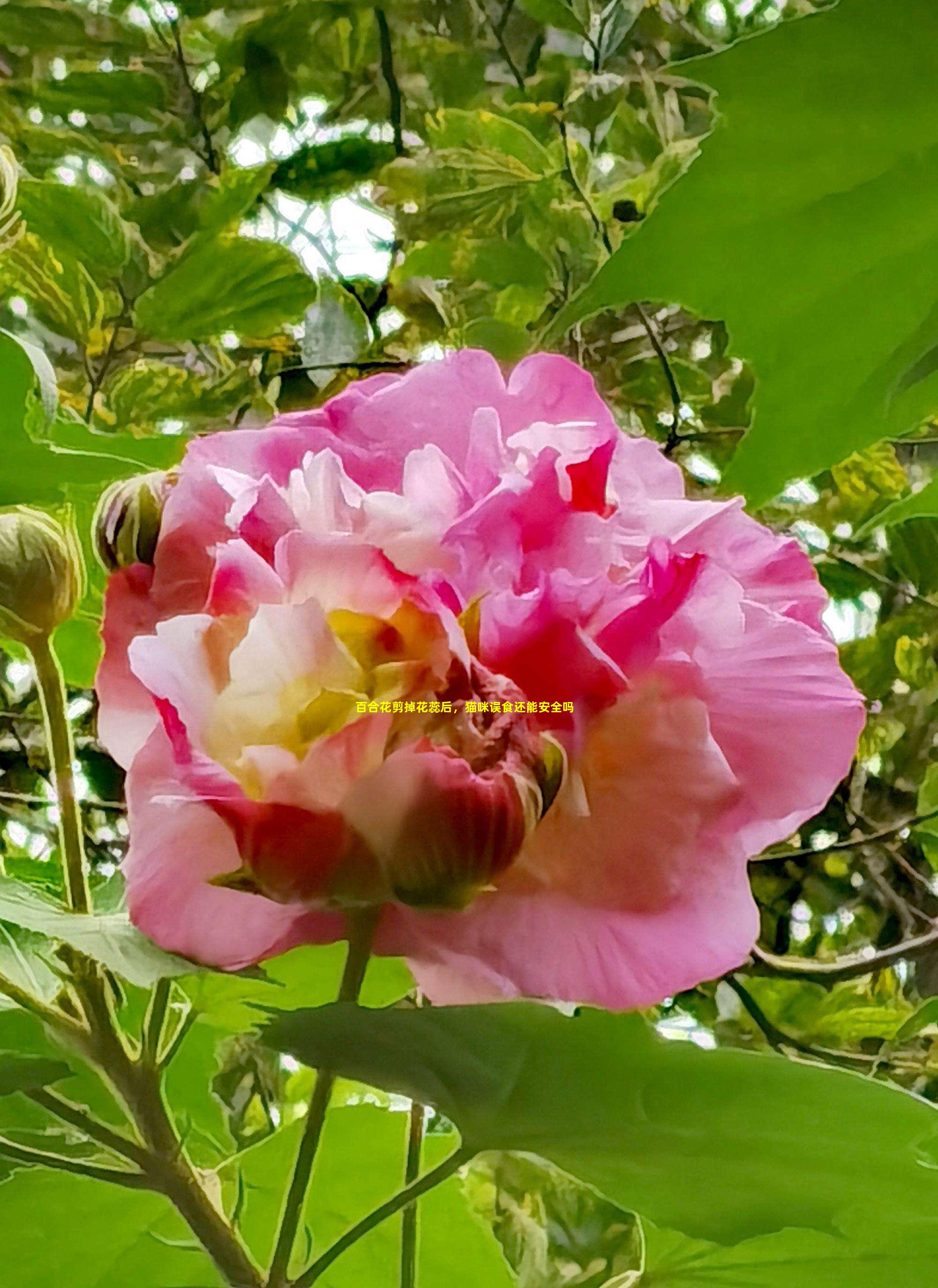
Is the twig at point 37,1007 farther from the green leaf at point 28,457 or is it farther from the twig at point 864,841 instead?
the twig at point 864,841

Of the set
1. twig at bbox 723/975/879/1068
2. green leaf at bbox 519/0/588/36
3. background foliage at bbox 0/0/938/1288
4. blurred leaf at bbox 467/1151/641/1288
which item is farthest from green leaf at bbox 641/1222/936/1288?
green leaf at bbox 519/0/588/36

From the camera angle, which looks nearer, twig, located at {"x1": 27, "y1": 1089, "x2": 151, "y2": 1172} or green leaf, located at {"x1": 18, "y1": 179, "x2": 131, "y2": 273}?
twig, located at {"x1": 27, "y1": 1089, "x2": 151, "y2": 1172}

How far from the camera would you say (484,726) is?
0.12 meters

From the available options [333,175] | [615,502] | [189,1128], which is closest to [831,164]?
[615,502]

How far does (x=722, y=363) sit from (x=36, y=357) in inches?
17.2

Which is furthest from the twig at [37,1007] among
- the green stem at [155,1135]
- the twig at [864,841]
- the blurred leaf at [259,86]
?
the blurred leaf at [259,86]

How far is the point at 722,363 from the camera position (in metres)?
0.55

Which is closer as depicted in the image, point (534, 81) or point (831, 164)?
point (831, 164)

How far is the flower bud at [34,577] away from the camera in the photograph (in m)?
0.16

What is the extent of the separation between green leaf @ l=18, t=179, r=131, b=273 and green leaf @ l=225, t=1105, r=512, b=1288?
0.29 meters

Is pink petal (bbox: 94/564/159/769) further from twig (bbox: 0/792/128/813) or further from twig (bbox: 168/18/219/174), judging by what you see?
twig (bbox: 168/18/219/174)

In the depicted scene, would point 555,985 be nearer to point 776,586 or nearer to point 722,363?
point 776,586

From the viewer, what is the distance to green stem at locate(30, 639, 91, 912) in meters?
0.16

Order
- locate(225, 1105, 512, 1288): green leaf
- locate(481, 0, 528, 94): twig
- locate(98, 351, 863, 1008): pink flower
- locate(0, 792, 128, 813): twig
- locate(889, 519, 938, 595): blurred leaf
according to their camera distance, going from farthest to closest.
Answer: locate(481, 0, 528, 94): twig, locate(889, 519, 938, 595): blurred leaf, locate(0, 792, 128, 813): twig, locate(225, 1105, 512, 1288): green leaf, locate(98, 351, 863, 1008): pink flower
